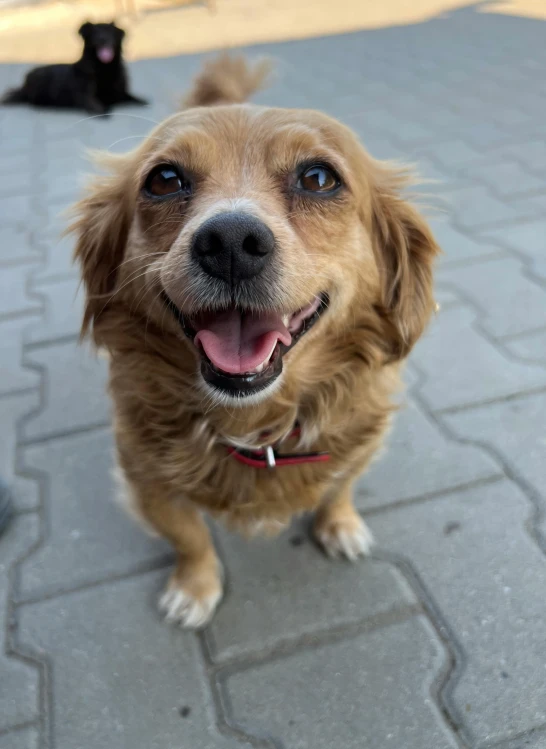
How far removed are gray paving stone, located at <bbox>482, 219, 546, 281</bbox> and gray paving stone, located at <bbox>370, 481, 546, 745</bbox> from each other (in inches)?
61.0

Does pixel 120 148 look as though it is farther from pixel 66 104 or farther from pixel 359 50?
pixel 359 50

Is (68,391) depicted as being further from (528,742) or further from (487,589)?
(528,742)

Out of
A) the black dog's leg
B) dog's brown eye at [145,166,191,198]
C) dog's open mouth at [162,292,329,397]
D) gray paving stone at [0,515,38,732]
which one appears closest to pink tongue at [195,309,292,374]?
dog's open mouth at [162,292,329,397]

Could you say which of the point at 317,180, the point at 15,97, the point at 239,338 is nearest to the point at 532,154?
the point at 317,180

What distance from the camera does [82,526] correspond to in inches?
84.0

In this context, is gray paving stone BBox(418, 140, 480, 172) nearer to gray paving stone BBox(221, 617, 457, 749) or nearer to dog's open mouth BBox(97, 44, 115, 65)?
dog's open mouth BBox(97, 44, 115, 65)

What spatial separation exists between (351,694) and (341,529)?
512mm

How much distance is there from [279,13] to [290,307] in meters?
9.98

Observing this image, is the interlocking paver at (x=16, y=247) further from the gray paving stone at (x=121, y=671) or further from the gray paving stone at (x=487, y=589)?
the gray paving stone at (x=487, y=589)

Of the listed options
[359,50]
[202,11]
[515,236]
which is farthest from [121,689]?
[202,11]

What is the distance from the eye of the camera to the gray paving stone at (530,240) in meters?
3.19

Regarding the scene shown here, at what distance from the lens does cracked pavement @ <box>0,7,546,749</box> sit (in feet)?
5.35

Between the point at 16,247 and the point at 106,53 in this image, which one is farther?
the point at 106,53

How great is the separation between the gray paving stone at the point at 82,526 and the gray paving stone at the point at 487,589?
887 millimetres
